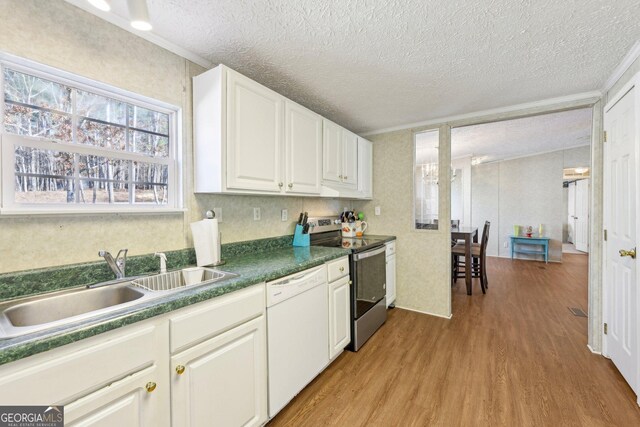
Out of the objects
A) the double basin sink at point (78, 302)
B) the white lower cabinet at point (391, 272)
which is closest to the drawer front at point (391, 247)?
the white lower cabinet at point (391, 272)

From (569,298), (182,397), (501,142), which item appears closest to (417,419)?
(182,397)

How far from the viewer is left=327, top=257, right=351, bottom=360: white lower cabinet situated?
216cm

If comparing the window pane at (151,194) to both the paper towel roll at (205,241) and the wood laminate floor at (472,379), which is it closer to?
the paper towel roll at (205,241)

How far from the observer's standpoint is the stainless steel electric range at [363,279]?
2.43 meters

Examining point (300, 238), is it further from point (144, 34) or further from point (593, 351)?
point (593, 351)

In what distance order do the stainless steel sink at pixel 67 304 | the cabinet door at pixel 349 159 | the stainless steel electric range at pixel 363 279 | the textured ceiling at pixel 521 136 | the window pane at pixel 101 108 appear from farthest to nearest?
1. the textured ceiling at pixel 521 136
2. the cabinet door at pixel 349 159
3. the stainless steel electric range at pixel 363 279
4. the window pane at pixel 101 108
5. the stainless steel sink at pixel 67 304

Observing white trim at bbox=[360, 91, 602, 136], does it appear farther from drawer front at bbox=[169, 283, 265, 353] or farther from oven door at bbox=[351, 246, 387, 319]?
drawer front at bbox=[169, 283, 265, 353]

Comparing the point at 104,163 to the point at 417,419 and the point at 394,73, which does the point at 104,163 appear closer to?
the point at 394,73

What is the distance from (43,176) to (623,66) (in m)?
3.56

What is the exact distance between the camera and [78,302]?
1.28 metres

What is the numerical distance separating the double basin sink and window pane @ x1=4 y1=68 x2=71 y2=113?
0.90 m

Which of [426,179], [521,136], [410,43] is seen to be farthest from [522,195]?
[410,43]

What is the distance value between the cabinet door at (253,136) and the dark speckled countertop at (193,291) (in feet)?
1.69

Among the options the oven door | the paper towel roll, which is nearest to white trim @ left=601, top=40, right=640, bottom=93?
the oven door
